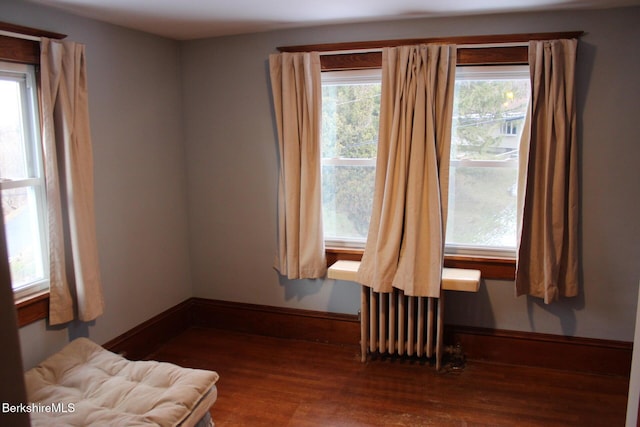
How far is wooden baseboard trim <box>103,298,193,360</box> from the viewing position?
3277 mm

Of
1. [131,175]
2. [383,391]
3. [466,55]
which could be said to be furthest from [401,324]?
[131,175]

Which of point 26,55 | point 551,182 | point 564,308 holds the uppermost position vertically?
point 26,55

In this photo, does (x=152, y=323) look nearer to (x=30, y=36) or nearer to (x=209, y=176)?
(x=209, y=176)

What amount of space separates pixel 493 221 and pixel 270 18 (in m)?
1.96

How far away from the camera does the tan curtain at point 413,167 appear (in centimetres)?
300

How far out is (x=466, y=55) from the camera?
9.97 ft

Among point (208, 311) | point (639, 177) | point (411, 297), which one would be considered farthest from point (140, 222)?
point (639, 177)

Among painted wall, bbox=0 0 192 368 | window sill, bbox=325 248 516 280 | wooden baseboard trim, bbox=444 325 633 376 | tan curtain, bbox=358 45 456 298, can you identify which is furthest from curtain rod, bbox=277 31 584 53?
wooden baseboard trim, bbox=444 325 633 376

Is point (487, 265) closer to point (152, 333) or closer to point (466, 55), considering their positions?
point (466, 55)

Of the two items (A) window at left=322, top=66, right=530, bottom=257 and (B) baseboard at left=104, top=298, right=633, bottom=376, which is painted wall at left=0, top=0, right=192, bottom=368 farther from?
(A) window at left=322, top=66, right=530, bottom=257

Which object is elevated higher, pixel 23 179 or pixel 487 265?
pixel 23 179

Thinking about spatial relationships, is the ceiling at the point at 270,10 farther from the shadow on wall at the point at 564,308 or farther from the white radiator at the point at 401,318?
the shadow on wall at the point at 564,308

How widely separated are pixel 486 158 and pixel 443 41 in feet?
2.63

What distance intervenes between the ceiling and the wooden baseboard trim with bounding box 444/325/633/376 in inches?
81.0
